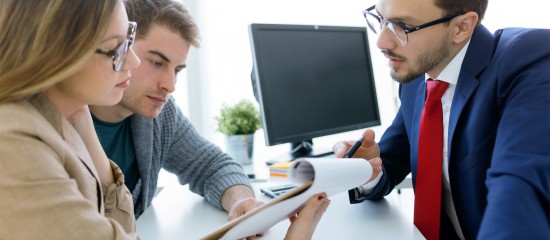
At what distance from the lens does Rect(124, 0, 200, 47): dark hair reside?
1.29 meters

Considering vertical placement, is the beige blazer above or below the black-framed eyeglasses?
below

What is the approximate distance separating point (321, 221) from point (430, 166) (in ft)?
1.04

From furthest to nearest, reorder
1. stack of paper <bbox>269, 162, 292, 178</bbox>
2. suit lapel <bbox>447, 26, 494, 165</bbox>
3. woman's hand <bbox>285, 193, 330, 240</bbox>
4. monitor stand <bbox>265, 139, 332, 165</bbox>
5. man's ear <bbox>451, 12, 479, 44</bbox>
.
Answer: monitor stand <bbox>265, 139, 332, 165</bbox>, stack of paper <bbox>269, 162, 292, 178</bbox>, man's ear <bbox>451, 12, 479, 44</bbox>, suit lapel <bbox>447, 26, 494, 165</bbox>, woman's hand <bbox>285, 193, 330, 240</bbox>

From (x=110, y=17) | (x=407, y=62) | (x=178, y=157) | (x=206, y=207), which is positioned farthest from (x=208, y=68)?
(x=110, y=17)

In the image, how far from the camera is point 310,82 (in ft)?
5.91

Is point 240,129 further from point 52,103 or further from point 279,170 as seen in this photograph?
point 52,103

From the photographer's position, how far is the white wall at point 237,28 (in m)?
2.51

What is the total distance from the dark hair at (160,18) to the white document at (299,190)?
2.18 ft

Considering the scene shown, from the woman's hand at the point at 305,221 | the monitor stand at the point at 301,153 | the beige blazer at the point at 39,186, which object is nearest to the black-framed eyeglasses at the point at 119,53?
the beige blazer at the point at 39,186

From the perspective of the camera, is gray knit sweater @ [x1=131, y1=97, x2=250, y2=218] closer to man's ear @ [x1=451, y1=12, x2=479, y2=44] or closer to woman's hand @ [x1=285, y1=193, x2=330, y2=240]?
woman's hand @ [x1=285, y1=193, x2=330, y2=240]

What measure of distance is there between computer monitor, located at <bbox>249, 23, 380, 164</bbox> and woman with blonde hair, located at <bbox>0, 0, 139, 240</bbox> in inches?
34.3

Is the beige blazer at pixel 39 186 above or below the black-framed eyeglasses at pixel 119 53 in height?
below

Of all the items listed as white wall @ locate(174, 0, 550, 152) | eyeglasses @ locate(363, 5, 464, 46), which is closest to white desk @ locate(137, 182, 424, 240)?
eyeglasses @ locate(363, 5, 464, 46)

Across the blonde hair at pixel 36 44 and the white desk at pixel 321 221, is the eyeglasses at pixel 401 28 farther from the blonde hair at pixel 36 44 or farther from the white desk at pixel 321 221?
the blonde hair at pixel 36 44
